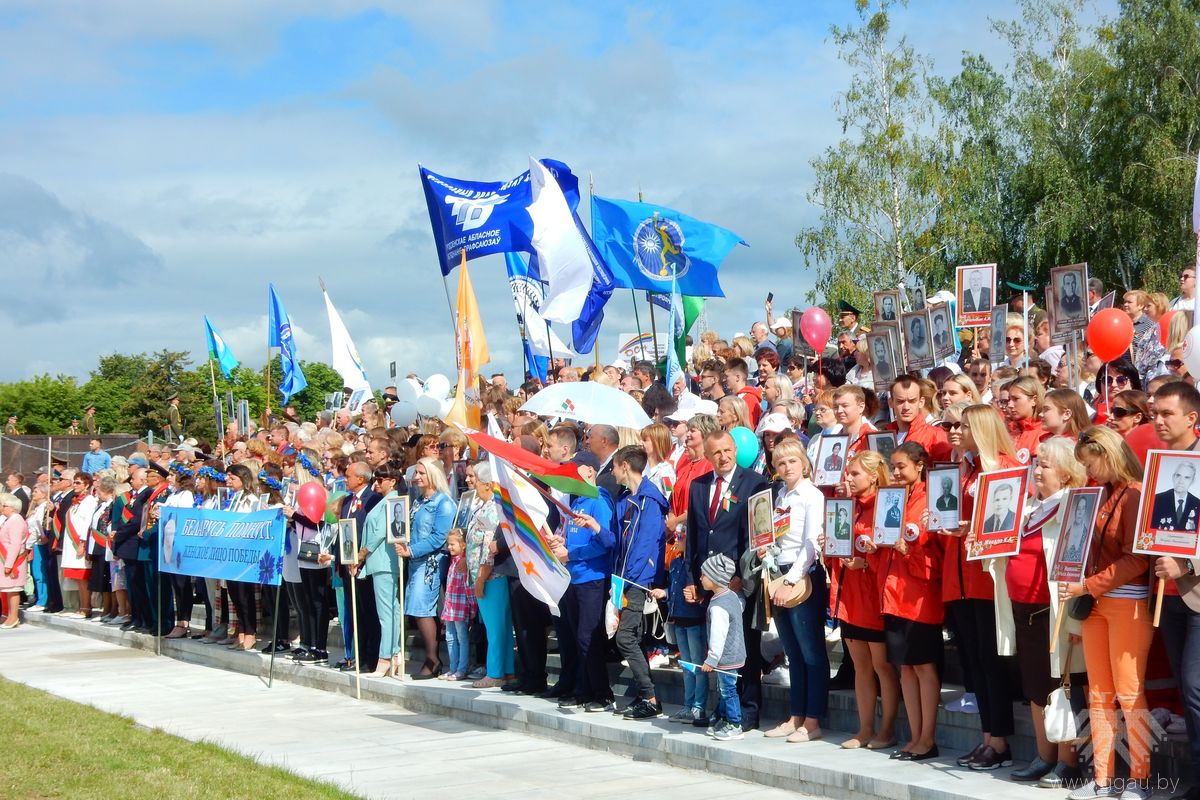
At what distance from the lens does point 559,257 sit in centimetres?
1489

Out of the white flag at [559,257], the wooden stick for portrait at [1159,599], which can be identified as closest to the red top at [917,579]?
the wooden stick for portrait at [1159,599]

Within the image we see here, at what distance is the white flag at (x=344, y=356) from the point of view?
77.0 feet

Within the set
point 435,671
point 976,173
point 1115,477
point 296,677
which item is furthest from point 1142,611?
point 976,173

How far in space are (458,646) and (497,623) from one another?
2.76 ft

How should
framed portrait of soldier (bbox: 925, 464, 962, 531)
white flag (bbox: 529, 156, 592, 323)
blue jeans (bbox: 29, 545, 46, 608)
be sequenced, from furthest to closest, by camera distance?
blue jeans (bbox: 29, 545, 46, 608)
white flag (bbox: 529, 156, 592, 323)
framed portrait of soldier (bbox: 925, 464, 962, 531)

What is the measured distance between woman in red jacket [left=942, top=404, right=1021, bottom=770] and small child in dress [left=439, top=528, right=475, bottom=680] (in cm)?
559

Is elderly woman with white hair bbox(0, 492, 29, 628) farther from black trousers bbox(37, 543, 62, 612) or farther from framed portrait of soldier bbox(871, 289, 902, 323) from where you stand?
framed portrait of soldier bbox(871, 289, 902, 323)

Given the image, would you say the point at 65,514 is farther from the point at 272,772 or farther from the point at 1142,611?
the point at 1142,611

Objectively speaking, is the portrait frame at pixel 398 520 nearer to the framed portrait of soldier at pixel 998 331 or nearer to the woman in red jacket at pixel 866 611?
the woman in red jacket at pixel 866 611

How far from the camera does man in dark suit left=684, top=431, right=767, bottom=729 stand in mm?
9727

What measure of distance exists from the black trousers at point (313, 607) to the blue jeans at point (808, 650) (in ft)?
22.2

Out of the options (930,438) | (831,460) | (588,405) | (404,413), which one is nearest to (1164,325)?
(930,438)

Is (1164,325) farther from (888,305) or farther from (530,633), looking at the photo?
(530,633)

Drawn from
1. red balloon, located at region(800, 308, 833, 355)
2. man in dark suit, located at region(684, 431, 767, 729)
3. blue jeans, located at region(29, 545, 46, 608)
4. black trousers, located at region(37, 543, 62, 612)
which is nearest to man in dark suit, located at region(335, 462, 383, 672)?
man in dark suit, located at region(684, 431, 767, 729)
